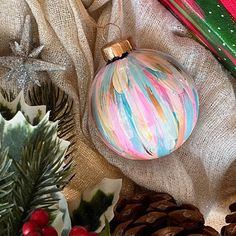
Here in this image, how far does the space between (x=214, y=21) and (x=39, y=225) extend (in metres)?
0.25

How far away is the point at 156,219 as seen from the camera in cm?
50

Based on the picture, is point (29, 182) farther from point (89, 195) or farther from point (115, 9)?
point (115, 9)

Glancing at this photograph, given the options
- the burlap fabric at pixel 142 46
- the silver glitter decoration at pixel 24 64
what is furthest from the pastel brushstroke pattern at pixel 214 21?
the silver glitter decoration at pixel 24 64

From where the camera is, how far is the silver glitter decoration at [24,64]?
1.69 feet

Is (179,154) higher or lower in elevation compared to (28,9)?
lower

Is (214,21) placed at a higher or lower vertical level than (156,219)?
higher

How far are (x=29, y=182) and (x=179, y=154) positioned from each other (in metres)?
0.19

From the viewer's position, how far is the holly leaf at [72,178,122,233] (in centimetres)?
47

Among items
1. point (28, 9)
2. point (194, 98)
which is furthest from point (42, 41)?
point (194, 98)

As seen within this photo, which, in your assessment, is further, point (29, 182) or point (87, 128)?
point (87, 128)

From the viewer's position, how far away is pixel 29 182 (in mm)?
411

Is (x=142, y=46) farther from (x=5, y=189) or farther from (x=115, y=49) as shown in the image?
(x=5, y=189)

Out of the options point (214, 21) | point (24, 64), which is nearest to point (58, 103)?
point (24, 64)

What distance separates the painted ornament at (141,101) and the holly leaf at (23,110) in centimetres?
8
